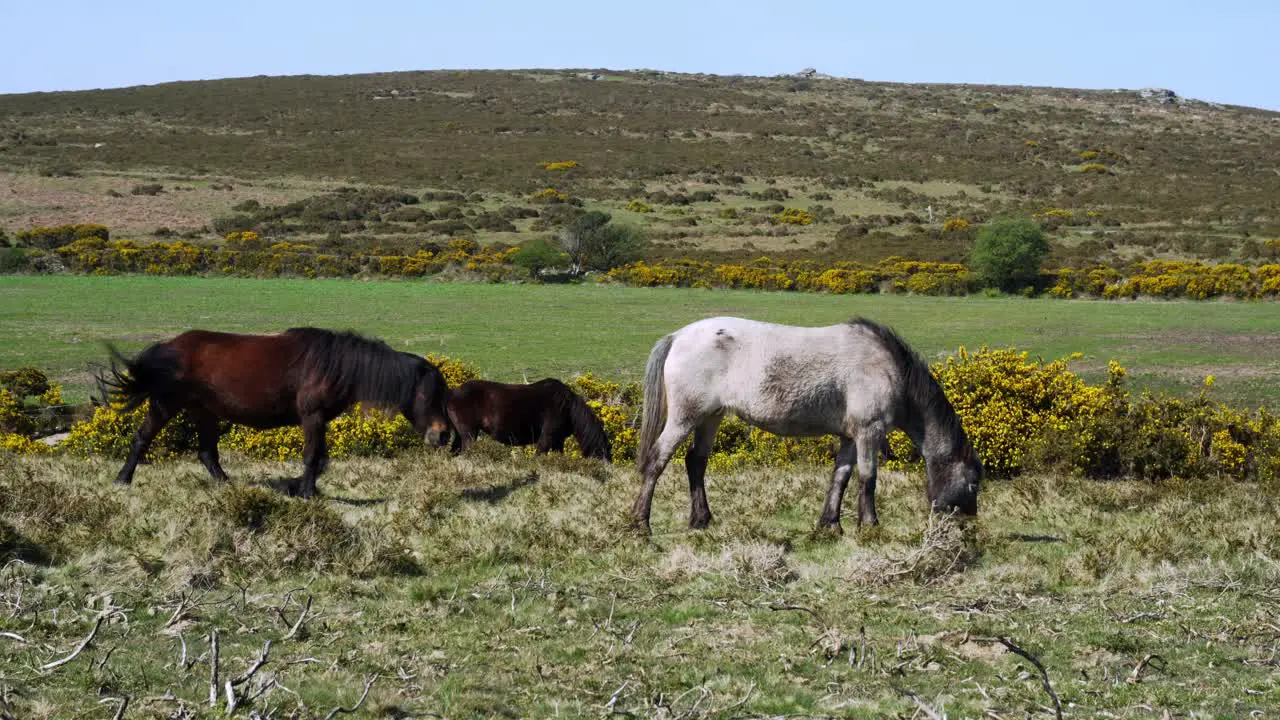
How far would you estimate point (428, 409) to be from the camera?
35.3ft

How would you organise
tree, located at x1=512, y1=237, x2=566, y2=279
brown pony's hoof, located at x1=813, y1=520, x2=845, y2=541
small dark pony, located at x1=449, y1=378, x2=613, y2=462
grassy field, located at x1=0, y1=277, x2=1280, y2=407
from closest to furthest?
brown pony's hoof, located at x1=813, y1=520, x2=845, y2=541, small dark pony, located at x1=449, y1=378, x2=613, y2=462, grassy field, located at x1=0, y1=277, x2=1280, y2=407, tree, located at x1=512, y1=237, x2=566, y2=279

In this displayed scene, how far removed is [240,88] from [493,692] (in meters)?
124

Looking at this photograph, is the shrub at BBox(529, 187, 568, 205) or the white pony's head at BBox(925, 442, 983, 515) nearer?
the white pony's head at BBox(925, 442, 983, 515)

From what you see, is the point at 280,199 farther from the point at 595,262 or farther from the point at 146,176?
the point at 595,262

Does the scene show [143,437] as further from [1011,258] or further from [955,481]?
[1011,258]

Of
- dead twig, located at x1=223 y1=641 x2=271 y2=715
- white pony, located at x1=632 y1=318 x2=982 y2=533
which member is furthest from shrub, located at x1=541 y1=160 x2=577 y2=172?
dead twig, located at x1=223 y1=641 x2=271 y2=715

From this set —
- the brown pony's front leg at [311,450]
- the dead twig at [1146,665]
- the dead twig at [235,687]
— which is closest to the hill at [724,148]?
the brown pony's front leg at [311,450]

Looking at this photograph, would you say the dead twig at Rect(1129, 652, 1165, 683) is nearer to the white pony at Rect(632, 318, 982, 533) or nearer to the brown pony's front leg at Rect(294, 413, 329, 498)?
the white pony at Rect(632, 318, 982, 533)

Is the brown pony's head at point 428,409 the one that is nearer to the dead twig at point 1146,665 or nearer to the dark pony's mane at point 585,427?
the dark pony's mane at point 585,427

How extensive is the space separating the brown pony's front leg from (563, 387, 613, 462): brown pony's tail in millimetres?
4771

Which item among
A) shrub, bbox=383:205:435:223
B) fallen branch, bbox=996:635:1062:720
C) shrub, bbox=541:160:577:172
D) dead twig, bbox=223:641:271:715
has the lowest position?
shrub, bbox=383:205:435:223

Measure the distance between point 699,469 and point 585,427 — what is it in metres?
5.14

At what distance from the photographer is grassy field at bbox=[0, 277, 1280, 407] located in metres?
24.0

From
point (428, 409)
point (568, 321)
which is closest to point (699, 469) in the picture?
point (428, 409)
